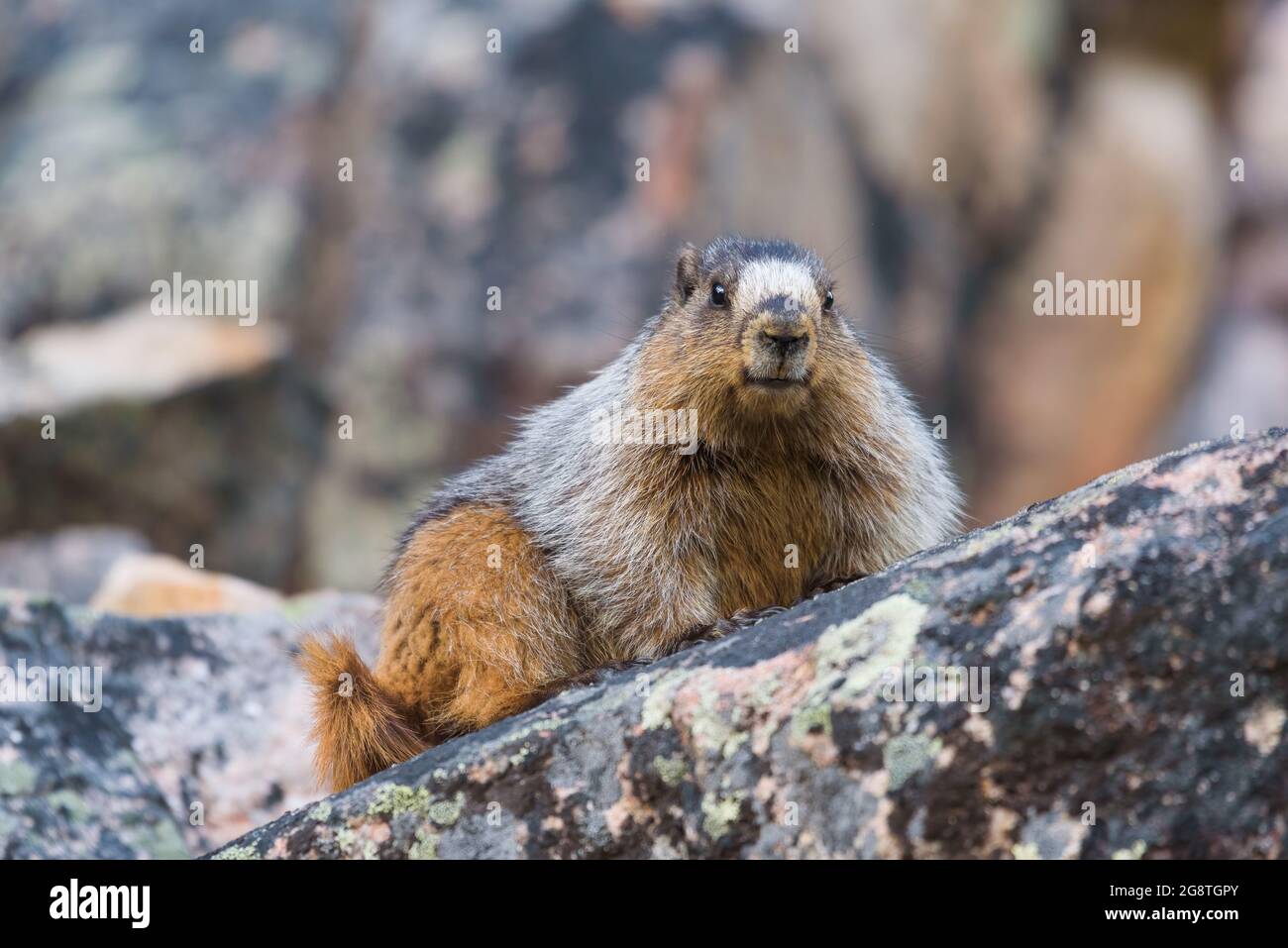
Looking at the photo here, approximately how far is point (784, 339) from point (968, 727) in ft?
8.54

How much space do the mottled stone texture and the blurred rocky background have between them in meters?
9.76

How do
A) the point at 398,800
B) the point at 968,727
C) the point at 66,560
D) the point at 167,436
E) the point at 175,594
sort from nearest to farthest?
the point at 968,727, the point at 398,800, the point at 175,594, the point at 66,560, the point at 167,436

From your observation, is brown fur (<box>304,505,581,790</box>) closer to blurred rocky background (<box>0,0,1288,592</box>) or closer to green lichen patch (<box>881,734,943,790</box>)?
green lichen patch (<box>881,734,943,790</box>)

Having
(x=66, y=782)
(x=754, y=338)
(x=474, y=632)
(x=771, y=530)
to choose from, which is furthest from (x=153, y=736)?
(x=754, y=338)

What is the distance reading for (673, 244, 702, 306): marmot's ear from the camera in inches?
299

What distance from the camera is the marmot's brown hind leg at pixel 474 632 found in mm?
6688

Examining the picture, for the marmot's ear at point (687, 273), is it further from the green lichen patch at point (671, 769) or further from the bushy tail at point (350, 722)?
the green lichen patch at point (671, 769)

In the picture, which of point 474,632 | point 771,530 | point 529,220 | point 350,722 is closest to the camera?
point 350,722

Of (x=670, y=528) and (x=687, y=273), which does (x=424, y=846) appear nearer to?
(x=670, y=528)

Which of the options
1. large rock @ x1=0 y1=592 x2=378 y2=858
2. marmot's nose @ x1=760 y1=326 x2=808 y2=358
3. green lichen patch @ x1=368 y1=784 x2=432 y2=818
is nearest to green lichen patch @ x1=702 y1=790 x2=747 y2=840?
green lichen patch @ x1=368 y1=784 x2=432 y2=818

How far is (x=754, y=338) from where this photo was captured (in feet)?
22.1

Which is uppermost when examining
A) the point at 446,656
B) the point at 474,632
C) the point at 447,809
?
the point at 474,632

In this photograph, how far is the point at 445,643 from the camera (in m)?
6.84
